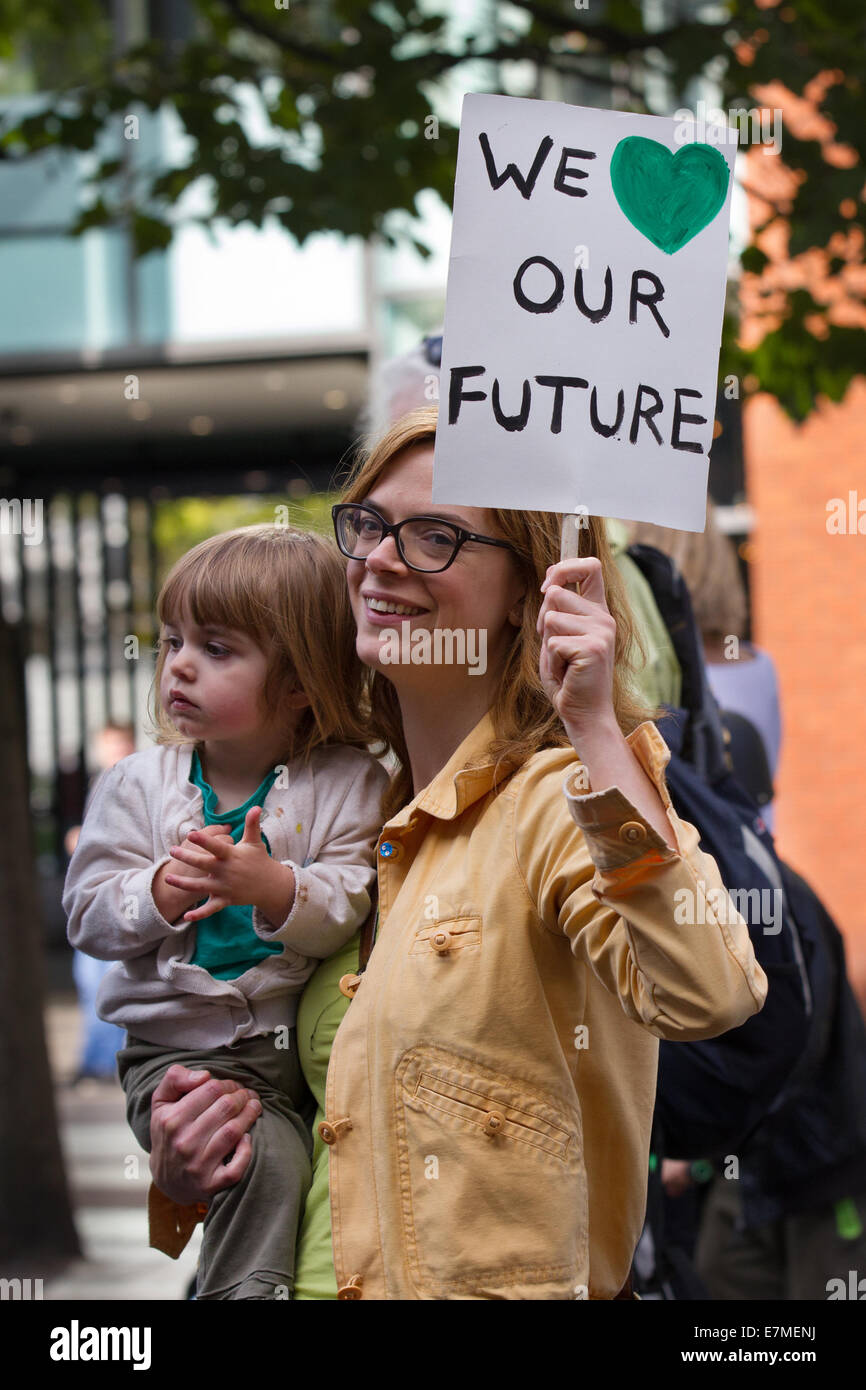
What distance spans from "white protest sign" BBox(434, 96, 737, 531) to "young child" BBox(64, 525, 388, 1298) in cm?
39

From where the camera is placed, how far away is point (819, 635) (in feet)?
35.1

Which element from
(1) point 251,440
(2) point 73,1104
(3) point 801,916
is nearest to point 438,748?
(3) point 801,916

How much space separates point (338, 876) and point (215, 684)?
0.96ft

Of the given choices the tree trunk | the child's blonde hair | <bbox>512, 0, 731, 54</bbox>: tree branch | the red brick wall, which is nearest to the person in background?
the child's blonde hair

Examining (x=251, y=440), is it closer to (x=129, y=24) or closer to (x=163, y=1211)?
(x=129, y=24)

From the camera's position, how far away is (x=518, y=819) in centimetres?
176

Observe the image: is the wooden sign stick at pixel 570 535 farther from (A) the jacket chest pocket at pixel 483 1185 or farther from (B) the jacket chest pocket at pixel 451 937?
(A) the jacket chest pocket at pixel 483 1185

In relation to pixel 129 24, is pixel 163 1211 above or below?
below

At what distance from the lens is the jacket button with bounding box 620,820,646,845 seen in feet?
4.97

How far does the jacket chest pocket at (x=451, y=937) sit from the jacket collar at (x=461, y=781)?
13 centimetres

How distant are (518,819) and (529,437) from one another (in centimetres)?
44

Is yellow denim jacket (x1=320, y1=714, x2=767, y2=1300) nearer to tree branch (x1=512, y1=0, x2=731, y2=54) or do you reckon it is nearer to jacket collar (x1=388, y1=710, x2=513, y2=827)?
jacket collar (x1=388, y1=710, x2=513, y2=827)

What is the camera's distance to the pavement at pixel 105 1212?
232 inches

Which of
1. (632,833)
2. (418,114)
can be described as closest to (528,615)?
(632,833)
